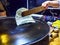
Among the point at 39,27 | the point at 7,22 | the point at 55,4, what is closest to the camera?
the point at 39,27

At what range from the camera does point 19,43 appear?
24.8 inches

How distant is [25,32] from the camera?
752 millimetres

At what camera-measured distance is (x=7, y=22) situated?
3.05 feet

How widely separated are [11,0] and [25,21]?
2.65 ft

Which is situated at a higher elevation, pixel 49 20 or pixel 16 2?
pixel 16 2

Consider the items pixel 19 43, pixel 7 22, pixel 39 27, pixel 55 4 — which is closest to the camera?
pixel 19 43

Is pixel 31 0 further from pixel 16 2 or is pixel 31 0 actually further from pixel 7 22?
pixel 7 22

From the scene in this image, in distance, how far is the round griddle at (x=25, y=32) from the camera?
2.15ft

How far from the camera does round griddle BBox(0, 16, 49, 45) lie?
2.15 ft

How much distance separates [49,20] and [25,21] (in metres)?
0.73

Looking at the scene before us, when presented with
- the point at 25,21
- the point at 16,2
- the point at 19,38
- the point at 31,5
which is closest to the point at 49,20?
the point at 31,5

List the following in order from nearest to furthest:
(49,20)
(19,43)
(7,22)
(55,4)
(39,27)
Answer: (19,43), (39,27), (7,22), (55,4), (49,20)

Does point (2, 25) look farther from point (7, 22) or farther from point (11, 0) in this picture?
point (11, 0)

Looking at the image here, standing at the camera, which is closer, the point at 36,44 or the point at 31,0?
the point at 36,44
